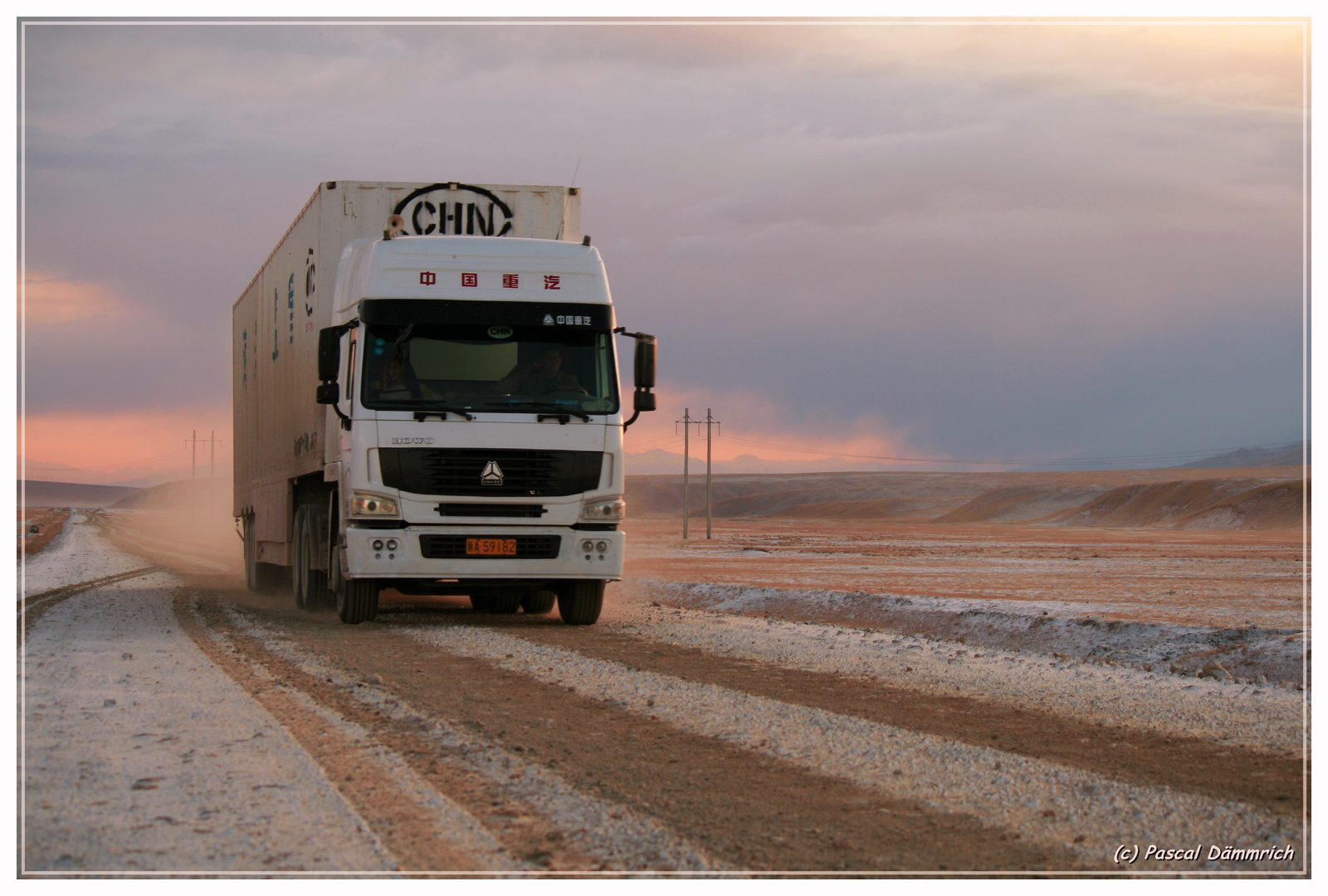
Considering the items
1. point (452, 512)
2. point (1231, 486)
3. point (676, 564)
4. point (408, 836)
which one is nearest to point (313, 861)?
point (408, 836)

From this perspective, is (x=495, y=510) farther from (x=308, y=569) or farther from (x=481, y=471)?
(x=308, y=569)

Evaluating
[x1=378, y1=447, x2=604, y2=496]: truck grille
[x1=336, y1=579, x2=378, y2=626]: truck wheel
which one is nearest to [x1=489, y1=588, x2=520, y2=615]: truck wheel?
[x1=336, y1=579, x2=378, y2=626]: truck wheel

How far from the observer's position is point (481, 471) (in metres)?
13.0

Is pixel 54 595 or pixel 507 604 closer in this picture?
pixel 507 604

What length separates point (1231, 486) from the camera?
9212 cm

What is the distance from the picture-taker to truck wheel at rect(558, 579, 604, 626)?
1421 centimetres

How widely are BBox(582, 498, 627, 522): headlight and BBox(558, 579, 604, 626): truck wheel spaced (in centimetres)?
98

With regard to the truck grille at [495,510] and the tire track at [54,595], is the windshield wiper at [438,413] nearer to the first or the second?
the truck grille at [495,510]

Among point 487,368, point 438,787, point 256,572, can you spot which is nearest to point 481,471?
point 487,368

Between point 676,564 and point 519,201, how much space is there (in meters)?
18.5

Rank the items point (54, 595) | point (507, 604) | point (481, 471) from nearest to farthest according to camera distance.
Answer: point (481, 471), point (507, 604), point (54, 595)

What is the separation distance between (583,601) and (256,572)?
8.28m

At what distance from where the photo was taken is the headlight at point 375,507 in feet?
42.3

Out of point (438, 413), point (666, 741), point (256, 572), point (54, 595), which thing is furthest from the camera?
point (256, 572)
